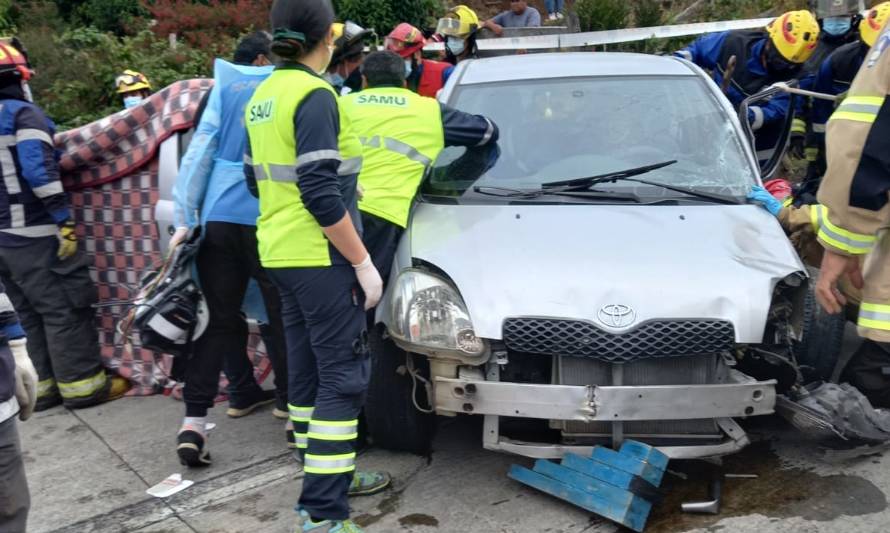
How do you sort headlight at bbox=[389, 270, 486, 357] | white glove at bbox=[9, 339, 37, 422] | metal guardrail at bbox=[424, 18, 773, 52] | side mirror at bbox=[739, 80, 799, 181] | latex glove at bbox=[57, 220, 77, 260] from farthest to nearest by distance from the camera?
metal guardrail at bbox=[424, 18, 773, 52] < latex glove at bbox=[57, 220, 77, 260] < side mirror at bbox=[739, 80, 799, 181] < headlight at bbox=[389, 270, 486, 357] < white glove at bbox=[9, 339, 37, 422]

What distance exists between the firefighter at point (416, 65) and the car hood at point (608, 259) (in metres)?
3.29

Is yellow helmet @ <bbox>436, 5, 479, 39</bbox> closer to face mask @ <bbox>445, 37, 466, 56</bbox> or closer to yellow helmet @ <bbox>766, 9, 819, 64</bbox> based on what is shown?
face mask @ <bbox>445, 37, 466, 56</bbox>

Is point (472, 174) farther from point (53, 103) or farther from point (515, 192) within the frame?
point (53, 103)

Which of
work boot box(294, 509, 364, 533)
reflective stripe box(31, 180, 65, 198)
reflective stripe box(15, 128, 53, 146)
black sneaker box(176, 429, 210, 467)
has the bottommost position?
black sneaker box(176, 429, 210, 467)

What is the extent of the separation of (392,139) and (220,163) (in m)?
0.81

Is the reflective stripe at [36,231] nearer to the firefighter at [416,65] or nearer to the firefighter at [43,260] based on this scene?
the firefighter at [43,260]

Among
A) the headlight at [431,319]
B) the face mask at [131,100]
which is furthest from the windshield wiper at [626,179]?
the face mask at [131,100]

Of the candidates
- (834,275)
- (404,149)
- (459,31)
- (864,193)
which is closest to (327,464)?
(404,149)

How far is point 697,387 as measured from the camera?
3355mm

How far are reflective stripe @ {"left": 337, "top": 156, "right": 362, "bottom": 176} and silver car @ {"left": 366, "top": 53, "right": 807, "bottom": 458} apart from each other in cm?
55

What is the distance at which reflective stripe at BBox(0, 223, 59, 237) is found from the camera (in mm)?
4744

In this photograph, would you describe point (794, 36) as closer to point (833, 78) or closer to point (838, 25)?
point (838, 25)

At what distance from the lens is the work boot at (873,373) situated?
405 cm

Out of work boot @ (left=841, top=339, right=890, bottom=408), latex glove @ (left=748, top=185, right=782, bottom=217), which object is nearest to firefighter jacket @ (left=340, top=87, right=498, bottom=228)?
latex glove @ (left=748, top=185, right=782, bottom=217)
